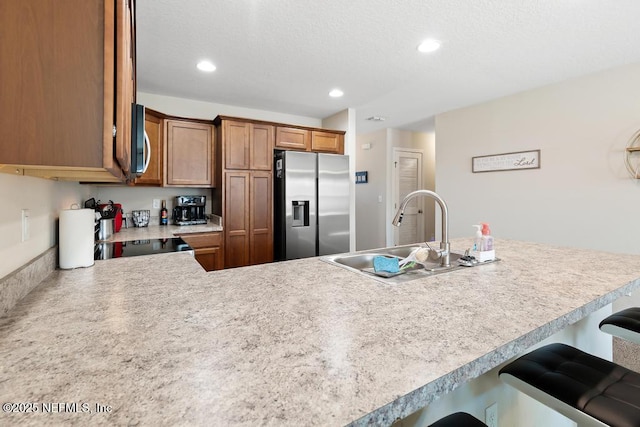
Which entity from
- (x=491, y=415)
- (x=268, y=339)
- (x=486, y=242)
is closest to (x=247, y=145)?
(x=486, y=242)

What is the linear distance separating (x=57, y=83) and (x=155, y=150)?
2.80 m

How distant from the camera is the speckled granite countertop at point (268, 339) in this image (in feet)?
1.55

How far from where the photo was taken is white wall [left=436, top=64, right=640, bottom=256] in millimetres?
2744

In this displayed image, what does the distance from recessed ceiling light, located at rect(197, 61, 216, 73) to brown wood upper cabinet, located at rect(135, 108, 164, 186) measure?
0.72m

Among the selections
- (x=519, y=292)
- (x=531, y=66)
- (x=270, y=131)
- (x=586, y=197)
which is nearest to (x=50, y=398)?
(x=519, y=292)

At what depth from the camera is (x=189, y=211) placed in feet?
11.7

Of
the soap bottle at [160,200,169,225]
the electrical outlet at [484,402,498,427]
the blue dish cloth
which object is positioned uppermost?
the soap bottle at [160,200,169,225]

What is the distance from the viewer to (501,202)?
3646 mm

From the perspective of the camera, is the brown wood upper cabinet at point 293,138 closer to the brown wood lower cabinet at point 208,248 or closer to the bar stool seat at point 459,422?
the brown wood lower cabinet at point 208,248

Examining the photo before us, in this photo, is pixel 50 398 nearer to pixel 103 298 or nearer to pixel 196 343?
pixel 196 343

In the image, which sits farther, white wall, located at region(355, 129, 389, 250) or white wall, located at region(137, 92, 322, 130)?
white wall, located at region(355, 129, 389, 250)

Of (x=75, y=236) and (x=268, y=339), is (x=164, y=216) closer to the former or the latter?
(x=75, y=236)

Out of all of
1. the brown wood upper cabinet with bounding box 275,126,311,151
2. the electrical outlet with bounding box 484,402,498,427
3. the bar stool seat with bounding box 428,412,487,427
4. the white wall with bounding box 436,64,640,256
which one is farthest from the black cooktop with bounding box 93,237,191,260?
the white wall with bounding box 436,64,640,256

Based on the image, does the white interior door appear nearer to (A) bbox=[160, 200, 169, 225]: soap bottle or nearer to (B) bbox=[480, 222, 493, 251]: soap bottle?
(A) bbox=[160, 200, 169, 225]: soap bottle
